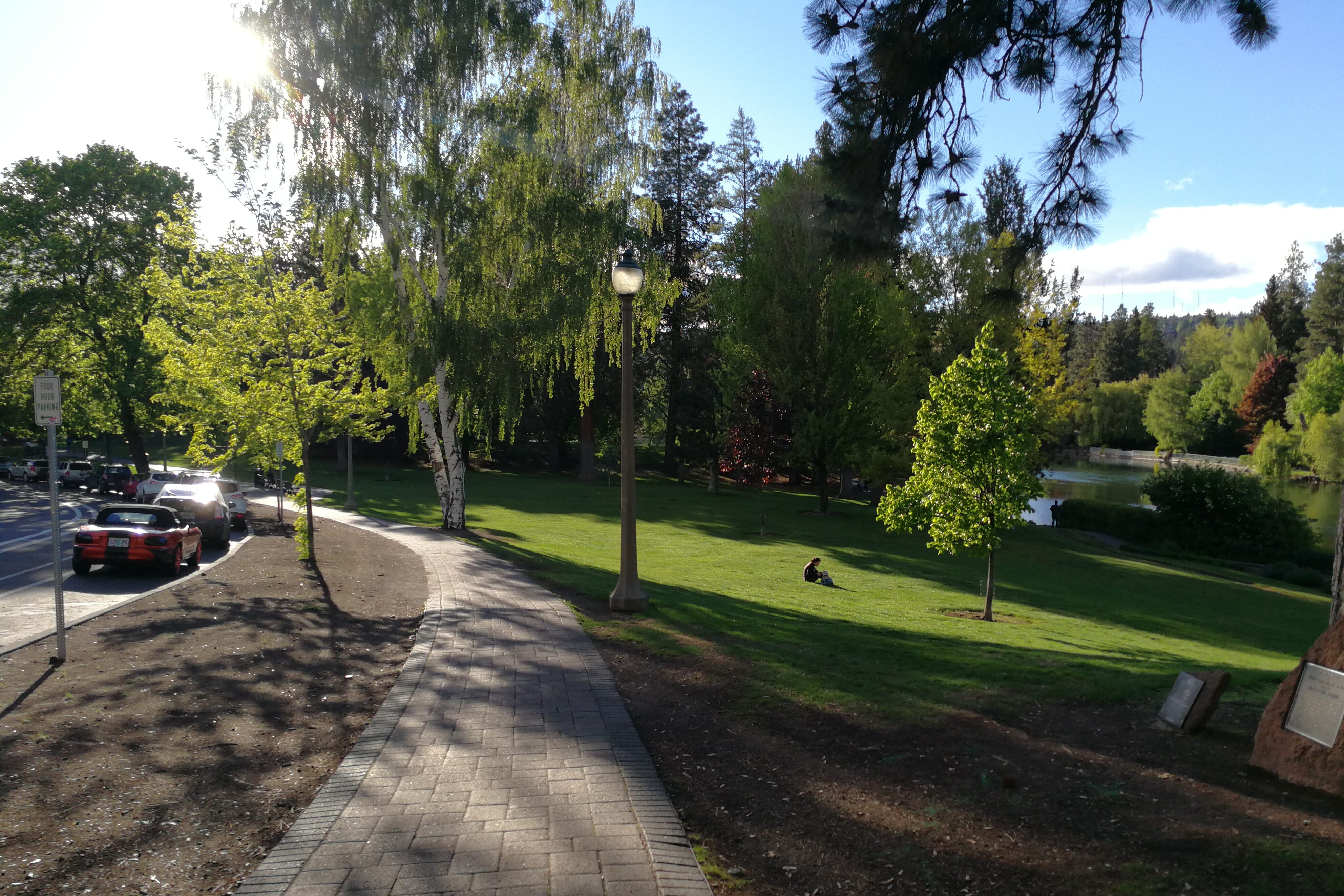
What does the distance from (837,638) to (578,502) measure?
30.5m

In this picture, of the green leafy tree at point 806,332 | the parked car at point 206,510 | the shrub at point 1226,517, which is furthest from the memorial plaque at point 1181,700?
the shrub at point 1226,517

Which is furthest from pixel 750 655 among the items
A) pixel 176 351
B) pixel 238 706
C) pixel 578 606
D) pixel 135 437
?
pixel 135 437

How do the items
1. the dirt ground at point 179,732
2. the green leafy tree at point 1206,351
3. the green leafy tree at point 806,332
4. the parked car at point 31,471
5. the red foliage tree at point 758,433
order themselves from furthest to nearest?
the green leafy tree at point 1206,351 → the parked car at point 31,471 → the green leafy tree at point 806,332 → the red foliage tree at point 758,433 → the dirt ground at point 179,732

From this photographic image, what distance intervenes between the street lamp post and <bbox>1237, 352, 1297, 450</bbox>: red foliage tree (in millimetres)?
88378

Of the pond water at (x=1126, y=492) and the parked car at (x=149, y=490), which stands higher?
the parked car at (x=149, y=490)

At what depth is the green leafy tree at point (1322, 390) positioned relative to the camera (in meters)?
69.4

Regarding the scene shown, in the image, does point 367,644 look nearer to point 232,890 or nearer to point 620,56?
point 232,890

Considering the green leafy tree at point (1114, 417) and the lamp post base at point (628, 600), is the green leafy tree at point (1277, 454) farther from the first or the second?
the lamp post base at point (628, 600)

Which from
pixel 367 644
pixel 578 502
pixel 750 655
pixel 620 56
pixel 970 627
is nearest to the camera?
pixel 750 655

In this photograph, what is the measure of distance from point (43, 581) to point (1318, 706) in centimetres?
1962

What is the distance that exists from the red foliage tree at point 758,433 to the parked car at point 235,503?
1766cm

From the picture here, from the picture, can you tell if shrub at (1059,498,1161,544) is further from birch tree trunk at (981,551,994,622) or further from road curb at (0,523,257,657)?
road curb at (0,523,257,657)

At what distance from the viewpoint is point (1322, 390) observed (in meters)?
70.0

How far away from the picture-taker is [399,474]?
54.8 metres
